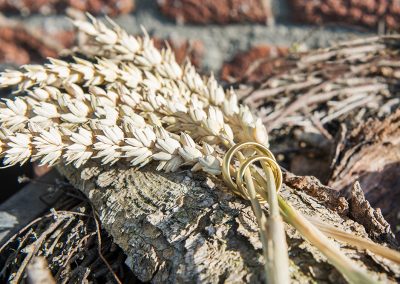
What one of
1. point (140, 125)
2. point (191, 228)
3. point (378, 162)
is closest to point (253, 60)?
point (378, 162)

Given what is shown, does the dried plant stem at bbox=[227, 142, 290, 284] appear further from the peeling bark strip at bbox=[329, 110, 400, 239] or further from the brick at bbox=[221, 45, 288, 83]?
the brick at bbox=[221, 45, 288, 83]

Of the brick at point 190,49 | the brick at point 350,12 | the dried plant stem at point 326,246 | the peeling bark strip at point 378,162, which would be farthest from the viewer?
the brick at point 190,49

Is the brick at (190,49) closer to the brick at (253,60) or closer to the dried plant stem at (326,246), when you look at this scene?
the brick at (253,60)

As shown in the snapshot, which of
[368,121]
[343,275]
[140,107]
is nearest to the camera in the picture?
[343,275]

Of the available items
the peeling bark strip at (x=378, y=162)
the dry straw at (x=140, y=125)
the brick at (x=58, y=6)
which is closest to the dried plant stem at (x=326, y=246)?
the dry straw at (x=140, y=125)

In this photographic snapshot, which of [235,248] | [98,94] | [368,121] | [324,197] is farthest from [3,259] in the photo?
[368,121]

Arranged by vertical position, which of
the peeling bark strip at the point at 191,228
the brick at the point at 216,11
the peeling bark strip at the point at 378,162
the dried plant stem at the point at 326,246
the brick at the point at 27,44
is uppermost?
the brick at the point at 216,11

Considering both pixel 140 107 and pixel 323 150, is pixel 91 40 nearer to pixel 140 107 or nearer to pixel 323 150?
pixel 140 107
